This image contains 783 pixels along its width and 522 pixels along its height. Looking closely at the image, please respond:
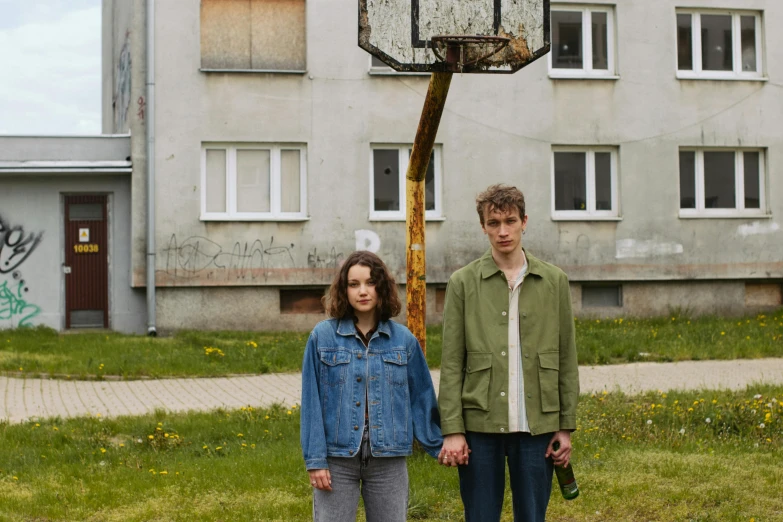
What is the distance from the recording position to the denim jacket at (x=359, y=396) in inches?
164

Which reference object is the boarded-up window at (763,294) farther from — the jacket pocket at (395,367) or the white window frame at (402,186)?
the jacket pocket at (395,367)

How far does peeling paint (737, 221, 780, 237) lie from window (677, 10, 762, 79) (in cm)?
296

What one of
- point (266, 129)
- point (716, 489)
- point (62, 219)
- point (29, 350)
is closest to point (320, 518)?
point (716, 489)

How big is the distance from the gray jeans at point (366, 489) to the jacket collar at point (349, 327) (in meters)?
0.45

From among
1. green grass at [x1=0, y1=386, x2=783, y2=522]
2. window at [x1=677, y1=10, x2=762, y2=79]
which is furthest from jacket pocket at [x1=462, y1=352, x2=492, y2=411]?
window at [x1=677, y1=10, x2=762, y2=79]

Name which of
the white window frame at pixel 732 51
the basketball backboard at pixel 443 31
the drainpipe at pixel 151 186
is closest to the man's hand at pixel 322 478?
A: the basketball backboard at pixel 443 31

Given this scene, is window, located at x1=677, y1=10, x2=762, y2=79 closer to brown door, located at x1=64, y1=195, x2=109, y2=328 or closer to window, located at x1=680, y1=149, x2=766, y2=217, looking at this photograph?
window, located at x1=680, y1=149, x2=766, y2=217

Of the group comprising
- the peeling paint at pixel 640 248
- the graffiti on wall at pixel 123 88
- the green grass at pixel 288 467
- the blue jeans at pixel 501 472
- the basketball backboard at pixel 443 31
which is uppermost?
the graffiti on wall at pixel 123 88

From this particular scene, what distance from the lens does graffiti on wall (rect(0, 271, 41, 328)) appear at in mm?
18719

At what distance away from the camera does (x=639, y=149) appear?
19.3 m

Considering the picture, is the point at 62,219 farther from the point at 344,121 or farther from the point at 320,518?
the point at 320,518

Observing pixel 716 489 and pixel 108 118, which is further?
pixel 108 118

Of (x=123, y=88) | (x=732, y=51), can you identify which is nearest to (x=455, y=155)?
(x=732, y=51)

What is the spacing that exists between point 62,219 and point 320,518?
1592cm
